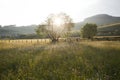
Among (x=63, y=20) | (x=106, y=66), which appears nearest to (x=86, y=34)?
(x=63, y=20)

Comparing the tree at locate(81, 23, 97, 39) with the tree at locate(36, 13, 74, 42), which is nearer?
the tree at locate(36, 13, 74, 42)

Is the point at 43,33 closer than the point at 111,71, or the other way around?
the point at 111,71

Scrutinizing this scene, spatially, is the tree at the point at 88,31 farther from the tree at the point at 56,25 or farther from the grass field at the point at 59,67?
the grass field at the point at 59,67

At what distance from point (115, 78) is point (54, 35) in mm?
50500

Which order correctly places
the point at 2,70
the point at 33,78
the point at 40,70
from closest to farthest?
the point at 33,78 → the point at 40,70 → the point at 2,70

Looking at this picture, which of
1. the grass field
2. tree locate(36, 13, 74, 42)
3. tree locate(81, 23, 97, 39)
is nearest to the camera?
the grass field

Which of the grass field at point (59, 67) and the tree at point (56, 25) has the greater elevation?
the tree at point (56, 25)

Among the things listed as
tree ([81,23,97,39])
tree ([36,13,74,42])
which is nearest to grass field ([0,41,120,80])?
tree ([36,13,74,42])

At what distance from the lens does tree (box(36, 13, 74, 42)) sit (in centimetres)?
5991

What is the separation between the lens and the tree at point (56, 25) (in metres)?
59.9

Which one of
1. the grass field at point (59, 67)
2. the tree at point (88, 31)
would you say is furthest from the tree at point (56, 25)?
the grass field at point (59, 67)

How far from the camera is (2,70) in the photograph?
1245cm

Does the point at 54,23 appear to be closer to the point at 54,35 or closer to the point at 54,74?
the point at 54,35

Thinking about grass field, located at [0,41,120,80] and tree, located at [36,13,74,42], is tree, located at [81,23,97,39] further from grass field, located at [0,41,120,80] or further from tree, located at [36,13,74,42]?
grass field, located at [0,41,120,80]
